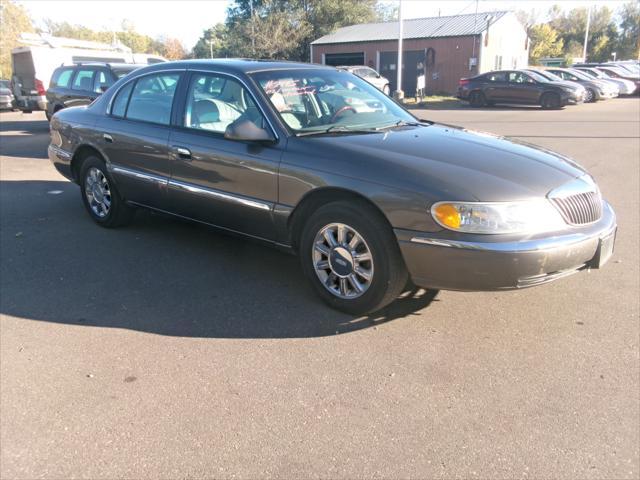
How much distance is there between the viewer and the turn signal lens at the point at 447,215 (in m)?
3.18

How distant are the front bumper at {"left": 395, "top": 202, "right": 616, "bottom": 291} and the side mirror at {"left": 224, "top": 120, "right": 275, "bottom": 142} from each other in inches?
48.8

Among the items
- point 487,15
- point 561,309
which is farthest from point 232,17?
point 561,309

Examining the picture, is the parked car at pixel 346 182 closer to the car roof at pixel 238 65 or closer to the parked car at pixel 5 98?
the car roof at pixel 238 65

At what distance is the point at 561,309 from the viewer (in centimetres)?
389

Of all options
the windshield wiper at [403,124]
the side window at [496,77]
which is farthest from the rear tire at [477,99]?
the windshield wiper at [403,124]

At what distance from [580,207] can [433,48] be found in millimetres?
32928

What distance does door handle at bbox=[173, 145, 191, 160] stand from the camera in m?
4.54

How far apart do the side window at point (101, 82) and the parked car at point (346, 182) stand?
6.87 meters

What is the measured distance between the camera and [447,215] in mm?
3201

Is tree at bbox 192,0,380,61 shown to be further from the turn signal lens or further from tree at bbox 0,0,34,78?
the turn signal lens

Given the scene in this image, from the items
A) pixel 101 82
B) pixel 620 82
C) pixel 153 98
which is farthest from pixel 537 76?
pixel 153 98

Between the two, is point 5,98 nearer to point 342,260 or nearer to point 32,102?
point 32,102

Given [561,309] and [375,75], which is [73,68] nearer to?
[561,309]

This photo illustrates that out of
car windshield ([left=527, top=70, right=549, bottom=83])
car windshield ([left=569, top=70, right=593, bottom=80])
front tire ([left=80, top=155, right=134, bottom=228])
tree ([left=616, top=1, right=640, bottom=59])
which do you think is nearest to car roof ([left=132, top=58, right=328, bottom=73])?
front tire ([left=80, top=155, right=134, bottom=228])
